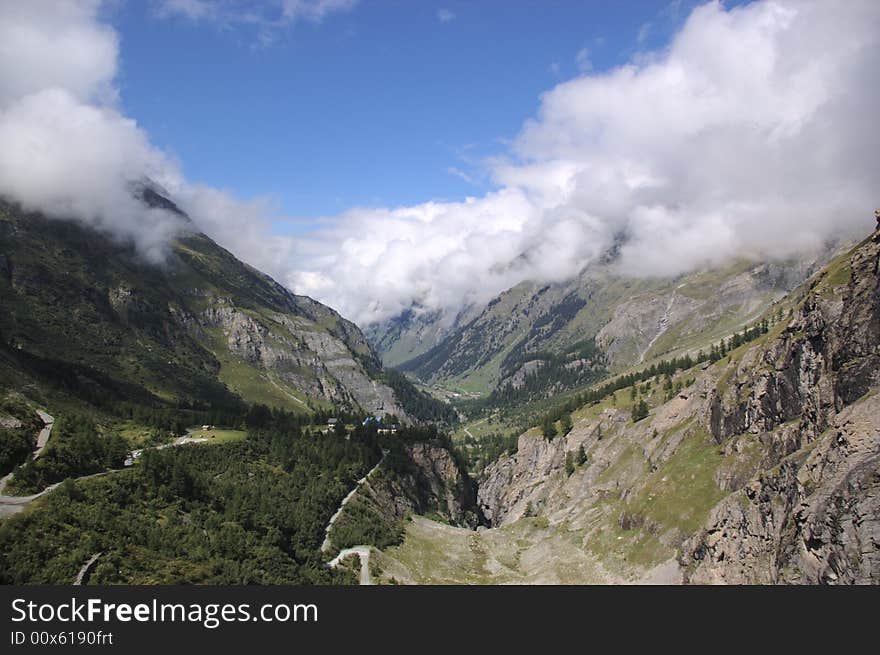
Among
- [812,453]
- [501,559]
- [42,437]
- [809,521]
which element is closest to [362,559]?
[501,559]

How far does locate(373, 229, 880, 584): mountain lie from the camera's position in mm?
66250

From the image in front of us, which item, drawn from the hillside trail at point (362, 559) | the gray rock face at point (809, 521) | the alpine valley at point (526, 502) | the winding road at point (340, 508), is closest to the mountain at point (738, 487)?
the gray rock face at point (809, 521)

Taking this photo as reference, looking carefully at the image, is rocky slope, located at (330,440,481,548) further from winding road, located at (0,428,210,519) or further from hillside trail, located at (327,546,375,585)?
winding road, located at (0,428,210,519)

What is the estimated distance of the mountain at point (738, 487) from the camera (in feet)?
217

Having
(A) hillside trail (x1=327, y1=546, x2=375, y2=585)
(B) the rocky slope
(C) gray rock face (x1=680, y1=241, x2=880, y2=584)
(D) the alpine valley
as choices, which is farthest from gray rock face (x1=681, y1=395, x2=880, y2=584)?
(B) the rocky slope

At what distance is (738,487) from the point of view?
3846 inches

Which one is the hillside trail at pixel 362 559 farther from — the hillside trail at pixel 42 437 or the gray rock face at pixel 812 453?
the gray rock face at pixel 812 453

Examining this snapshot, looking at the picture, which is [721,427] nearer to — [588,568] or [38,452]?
[588,568]

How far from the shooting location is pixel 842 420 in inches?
2859

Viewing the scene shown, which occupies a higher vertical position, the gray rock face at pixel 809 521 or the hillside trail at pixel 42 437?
the hillside trail at pixel 42 437

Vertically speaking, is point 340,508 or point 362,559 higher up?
point 340,508

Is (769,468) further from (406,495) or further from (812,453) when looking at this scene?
(406,495)

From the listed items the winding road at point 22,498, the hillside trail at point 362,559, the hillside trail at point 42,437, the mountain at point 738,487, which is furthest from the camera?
the hillside trail at point 362,559

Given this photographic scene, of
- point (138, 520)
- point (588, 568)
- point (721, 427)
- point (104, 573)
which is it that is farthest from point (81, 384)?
point (721, 427)
